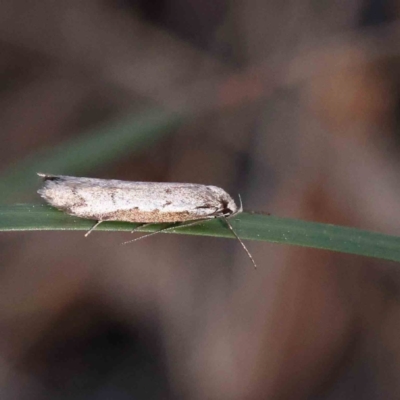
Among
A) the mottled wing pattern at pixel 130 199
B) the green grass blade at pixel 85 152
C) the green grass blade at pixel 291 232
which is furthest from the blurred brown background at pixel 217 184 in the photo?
the green grass blade at pixel 291 232

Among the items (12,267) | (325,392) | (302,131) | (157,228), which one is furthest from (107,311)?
(302,131)

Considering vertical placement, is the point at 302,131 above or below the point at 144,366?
above

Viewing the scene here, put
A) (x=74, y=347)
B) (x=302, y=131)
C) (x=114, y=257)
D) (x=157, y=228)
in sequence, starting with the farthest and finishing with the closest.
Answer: (x=302, y=131)
(x=114, y=257)
(x=74, y=347)
(x=157, y=228)

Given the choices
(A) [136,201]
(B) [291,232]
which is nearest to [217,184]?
(A) [136,201]

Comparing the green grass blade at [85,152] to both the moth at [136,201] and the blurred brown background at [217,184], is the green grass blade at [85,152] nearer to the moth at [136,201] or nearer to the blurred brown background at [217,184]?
the blurred brown background at [217,184]

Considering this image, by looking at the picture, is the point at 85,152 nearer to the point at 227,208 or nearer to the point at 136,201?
the point at 136,201

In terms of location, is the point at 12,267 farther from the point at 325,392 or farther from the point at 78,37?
the point at 325,392
